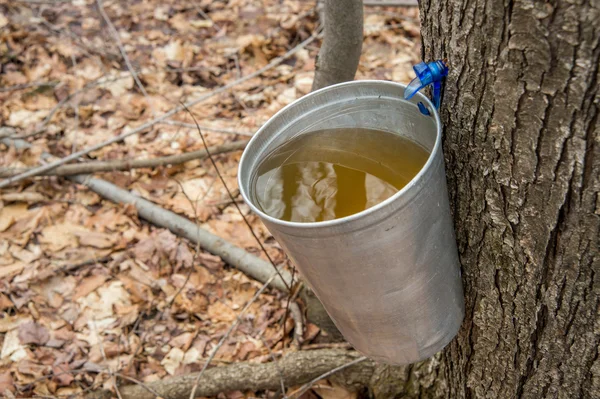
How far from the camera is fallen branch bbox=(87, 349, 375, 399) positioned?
211 centimetres

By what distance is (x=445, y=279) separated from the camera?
1.30 metres

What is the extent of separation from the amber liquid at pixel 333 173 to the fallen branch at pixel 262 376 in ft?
3.33

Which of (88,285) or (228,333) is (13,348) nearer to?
(88,285)

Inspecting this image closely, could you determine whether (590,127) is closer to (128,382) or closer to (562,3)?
(562,3)

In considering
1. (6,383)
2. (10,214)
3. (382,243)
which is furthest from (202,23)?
(382,243)

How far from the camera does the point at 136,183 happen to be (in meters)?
3.22

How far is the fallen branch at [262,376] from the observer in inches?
83.1

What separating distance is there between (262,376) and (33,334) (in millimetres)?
1123

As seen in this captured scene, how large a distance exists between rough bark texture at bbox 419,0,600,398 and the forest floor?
1.00 meters

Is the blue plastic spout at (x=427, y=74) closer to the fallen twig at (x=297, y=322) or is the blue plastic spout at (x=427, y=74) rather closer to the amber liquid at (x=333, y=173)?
the amber liquid at (x=333, y=173)

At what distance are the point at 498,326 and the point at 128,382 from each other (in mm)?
1568

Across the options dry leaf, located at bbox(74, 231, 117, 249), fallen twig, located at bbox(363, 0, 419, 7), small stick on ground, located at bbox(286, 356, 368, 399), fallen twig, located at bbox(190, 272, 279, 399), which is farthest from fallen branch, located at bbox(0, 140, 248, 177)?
fallen twig, located at bbox(363, 0, 419, 7)

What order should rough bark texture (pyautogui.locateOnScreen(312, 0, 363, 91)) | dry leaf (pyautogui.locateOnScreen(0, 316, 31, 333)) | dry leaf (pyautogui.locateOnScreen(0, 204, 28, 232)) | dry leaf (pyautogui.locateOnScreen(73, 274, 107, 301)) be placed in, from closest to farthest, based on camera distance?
rough bark texture (pyautogui.locateOnScreen(312, 0, 363, 91))
dry leaf (pyautogui.locateOnScreen(0, 316, 31, 333))
dry leaf (pyautogui.locateOnScreen(73, 274, 107, 301))
dry leaf (pyautogui.locateOnScreen(0, 204, 28, 232))

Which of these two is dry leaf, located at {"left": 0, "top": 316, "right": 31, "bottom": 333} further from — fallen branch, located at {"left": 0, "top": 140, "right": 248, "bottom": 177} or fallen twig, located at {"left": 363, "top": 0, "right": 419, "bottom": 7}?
fallen twig, located at {"left": 363, "top": 0, "right": 419, "bottom": 7}
